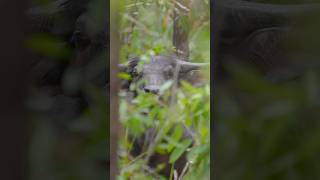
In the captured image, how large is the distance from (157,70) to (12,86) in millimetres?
329

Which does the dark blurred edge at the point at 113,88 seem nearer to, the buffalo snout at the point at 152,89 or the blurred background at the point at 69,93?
the blurred background at the point at 69,93

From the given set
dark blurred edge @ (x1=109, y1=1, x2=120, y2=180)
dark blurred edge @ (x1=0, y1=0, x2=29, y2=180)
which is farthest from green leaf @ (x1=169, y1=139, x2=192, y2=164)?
dark blurred edge @ (x1=0, y1=0, x2=29, y2=180)

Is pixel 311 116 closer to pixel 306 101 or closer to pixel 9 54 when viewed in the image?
pixel 306 101

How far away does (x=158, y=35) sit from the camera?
915mm

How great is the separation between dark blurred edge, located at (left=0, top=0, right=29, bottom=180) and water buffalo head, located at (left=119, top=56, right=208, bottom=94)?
0.23 metres

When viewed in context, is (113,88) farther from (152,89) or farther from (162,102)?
(162,102)

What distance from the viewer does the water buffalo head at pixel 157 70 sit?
748mm

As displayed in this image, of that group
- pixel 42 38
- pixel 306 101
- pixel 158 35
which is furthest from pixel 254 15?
pixel 158 35

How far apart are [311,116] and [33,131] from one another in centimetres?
32

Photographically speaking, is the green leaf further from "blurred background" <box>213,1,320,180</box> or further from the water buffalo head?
"blurred background" <box>213,1,320,180</box>

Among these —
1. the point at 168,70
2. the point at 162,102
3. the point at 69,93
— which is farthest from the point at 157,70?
the point at 69,93

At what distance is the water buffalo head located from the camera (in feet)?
2.45

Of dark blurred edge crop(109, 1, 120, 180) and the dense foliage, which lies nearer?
dark blurred edge crop(109, 1, 120, 180)

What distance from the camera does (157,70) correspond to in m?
0.80
